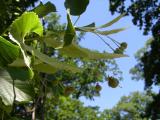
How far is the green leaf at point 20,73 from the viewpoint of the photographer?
817 mm

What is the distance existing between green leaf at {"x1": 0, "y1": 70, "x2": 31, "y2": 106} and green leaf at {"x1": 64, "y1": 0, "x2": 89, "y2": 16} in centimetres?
17

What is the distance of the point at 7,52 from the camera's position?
785 mm

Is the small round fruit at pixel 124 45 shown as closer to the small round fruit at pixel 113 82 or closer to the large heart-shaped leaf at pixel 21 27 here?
the small round fruit at pixel 113 82

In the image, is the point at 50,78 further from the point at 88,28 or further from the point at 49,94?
the point at 88,28

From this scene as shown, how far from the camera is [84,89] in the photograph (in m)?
20.2

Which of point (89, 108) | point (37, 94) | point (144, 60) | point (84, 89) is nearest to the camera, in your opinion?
point (37, 94)

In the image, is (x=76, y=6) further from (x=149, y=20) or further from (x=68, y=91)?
(x=149, y=20)

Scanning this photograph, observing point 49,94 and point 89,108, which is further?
point 89,108

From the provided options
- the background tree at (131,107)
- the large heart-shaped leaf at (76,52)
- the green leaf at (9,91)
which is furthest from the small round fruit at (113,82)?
the background tree at (131,107)

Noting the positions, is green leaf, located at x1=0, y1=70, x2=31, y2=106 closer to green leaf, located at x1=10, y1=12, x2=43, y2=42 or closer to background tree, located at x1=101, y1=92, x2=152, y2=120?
green leaf, located at x1=10, y1=12, x2=43, y2=42

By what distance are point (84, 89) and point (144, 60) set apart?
4191 mm

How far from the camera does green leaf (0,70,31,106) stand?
2.73 ft

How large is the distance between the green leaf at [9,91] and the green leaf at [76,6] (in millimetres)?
171

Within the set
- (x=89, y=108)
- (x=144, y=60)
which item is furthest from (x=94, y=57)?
(x=89, y=108)
